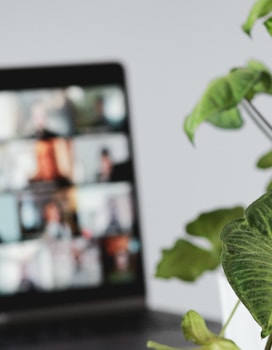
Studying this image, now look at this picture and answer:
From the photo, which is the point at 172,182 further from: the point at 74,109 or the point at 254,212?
the point at 254,212

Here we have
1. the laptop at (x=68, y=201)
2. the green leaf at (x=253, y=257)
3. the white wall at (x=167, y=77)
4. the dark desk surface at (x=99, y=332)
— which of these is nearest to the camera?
the green leaf at (x=253, y=257)

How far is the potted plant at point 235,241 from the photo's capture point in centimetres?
24

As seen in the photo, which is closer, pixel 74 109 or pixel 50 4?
pixel 74 109

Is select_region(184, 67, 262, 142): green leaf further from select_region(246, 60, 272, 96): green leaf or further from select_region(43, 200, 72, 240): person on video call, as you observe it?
select_region(43, 200, 72, 240): person on video call

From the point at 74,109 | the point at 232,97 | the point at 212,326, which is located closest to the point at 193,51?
the point at 74,109

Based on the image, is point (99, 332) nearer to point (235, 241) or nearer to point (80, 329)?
point (80, 329)

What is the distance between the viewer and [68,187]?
107 centimetres

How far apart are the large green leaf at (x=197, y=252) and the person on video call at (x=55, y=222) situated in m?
0.65

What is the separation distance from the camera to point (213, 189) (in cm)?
167

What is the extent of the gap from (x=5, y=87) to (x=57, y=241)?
0.16 metres

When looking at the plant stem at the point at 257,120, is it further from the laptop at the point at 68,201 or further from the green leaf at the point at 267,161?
the laptop at the point at 68,201

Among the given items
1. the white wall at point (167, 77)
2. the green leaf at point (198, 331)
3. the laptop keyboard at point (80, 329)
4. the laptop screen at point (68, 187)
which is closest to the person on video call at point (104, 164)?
the laptop screen at point (68, 187)

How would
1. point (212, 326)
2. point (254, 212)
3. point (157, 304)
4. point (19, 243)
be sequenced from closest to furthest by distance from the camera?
point (254, 212)
point (212, 326)
point (19, 243)
point (157, 304)

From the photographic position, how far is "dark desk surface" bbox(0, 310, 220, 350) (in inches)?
34.0
